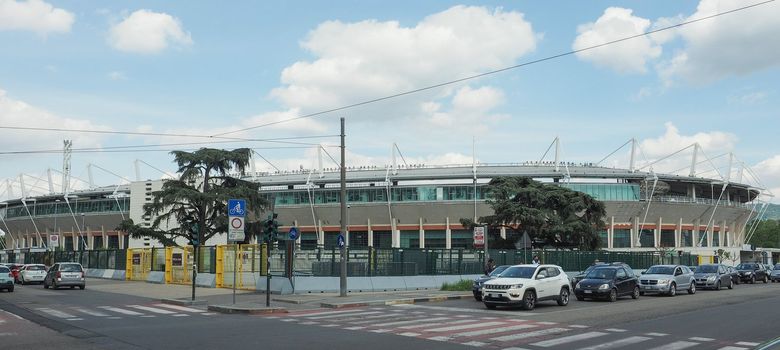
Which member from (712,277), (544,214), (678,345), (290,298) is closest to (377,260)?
(290,298)

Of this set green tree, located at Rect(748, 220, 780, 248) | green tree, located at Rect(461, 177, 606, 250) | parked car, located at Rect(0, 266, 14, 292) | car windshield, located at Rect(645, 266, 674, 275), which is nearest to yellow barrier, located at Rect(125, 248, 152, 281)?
parked car, located at Rect(0, 266, 14, 292)

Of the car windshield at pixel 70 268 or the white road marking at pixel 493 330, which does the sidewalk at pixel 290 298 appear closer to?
the car windshield at pixel 70 268

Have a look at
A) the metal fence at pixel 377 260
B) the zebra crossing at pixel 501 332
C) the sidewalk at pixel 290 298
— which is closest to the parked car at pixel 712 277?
the metal fence at pixel 377 260

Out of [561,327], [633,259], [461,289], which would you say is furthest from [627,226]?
[561,327]

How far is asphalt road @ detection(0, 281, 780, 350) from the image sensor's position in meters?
13.6

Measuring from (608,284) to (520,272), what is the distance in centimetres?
509

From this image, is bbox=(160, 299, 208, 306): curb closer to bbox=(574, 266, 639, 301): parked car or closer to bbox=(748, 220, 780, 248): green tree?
bbox=(574, 266, 639, 301): parked car

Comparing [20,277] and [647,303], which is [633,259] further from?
[20,277]

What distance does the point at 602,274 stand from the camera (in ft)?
89.3

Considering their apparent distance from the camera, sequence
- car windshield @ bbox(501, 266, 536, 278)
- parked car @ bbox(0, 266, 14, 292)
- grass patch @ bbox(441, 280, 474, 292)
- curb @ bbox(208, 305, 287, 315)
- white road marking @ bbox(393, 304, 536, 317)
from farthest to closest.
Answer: parked car @ bbox(0, 266, 14, 292), grass patch @ bbox(441, 280, 474, 292), car windshield @ bbox(501, 266, 536, 278), curb @ bbox(208, 305, 287, 315), white road marking @ bbox(393, 304, 536, 317)

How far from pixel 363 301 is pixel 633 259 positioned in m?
36.7

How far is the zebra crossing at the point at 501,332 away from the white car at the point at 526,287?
226cm

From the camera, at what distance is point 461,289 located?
107 feet

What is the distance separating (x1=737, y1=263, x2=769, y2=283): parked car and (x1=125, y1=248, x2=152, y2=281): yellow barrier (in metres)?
40.9
